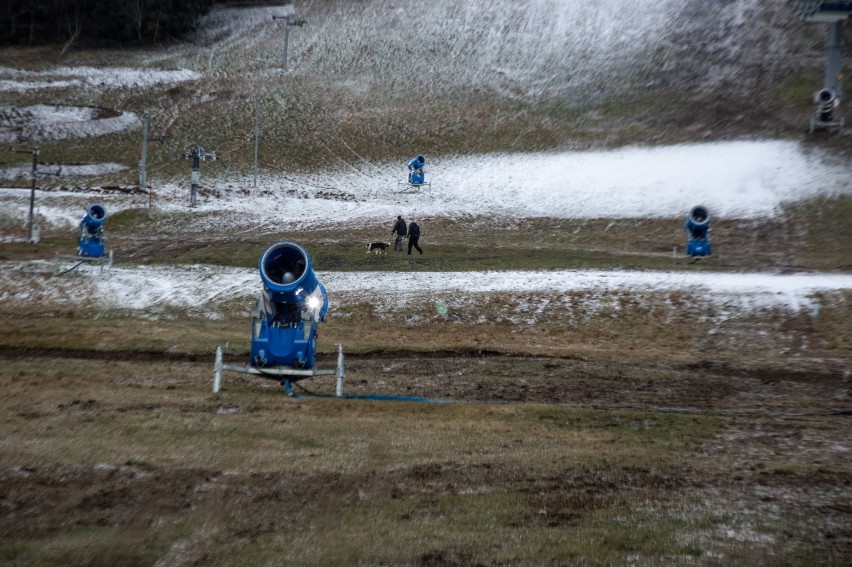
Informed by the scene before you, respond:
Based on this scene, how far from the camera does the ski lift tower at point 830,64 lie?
194ft

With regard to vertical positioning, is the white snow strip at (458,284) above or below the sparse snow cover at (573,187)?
below

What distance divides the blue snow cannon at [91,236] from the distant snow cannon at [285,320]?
2067 centimetres

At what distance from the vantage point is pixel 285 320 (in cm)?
1695

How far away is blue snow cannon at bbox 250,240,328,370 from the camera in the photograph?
16.4 meters

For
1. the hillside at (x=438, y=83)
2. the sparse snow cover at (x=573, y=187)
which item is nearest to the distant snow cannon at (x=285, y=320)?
the sparse snow cover at (x=573, y=187)

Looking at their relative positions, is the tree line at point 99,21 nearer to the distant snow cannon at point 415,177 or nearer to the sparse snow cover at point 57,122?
the sparse snow cover at point 57,122

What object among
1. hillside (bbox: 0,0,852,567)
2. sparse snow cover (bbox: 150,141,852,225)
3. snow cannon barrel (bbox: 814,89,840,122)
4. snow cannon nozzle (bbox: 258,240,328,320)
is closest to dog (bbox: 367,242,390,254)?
hillside (bbox: 0,0,852,567)

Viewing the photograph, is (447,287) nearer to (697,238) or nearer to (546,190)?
(697,238)

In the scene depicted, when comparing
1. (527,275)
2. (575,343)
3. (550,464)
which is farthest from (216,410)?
(527,275)

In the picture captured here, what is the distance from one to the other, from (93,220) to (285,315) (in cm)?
2130

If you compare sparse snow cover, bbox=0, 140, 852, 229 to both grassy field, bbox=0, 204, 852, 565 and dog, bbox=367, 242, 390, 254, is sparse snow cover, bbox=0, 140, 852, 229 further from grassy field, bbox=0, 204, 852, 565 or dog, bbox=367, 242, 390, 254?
grassy field, bbox=0, 204, 852, 565

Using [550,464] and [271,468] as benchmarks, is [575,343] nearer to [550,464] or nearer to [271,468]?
[550,464]

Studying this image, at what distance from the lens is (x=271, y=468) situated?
38.4 ft

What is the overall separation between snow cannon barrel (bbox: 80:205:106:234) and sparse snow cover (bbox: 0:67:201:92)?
1992 inches
